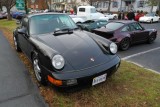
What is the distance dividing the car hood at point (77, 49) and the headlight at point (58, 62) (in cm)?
15

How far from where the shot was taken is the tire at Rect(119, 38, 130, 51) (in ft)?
24.9

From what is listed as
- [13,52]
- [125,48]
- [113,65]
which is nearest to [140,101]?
[113,65]

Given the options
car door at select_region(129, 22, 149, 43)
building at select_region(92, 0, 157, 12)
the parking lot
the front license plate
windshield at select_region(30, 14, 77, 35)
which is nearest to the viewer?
the front license plate

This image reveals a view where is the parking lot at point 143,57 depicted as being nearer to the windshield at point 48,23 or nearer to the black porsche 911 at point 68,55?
the black porsche 911 at point 68,55

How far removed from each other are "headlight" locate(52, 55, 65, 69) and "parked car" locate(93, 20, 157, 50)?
471 cm

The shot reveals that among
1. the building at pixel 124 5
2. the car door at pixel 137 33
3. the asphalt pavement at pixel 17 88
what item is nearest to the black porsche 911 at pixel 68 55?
the asphalt pavement at pixel 17 88

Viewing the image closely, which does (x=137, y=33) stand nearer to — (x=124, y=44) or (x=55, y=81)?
(x=124, y=44)

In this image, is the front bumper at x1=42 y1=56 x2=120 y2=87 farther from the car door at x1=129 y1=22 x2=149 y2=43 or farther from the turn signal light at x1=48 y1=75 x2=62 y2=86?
the car door at x1=129 y1=22 x2=149 y2=43

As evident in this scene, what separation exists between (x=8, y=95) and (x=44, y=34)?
1647 mm

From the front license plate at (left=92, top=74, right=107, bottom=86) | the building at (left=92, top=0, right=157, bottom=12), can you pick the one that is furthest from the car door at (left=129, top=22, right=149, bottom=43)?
the building at (left=92, top=0, right=157, bottom=12)

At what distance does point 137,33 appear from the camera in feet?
26.9

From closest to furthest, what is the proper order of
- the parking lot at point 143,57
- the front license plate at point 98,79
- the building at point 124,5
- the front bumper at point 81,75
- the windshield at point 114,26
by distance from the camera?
the front bumper at point 81,75
the front license plate at point 98,79
the parking lot at point 143,57
the windshield at point 114,26
the building at point 124,5

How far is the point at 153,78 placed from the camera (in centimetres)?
425

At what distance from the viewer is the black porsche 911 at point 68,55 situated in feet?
10.1
